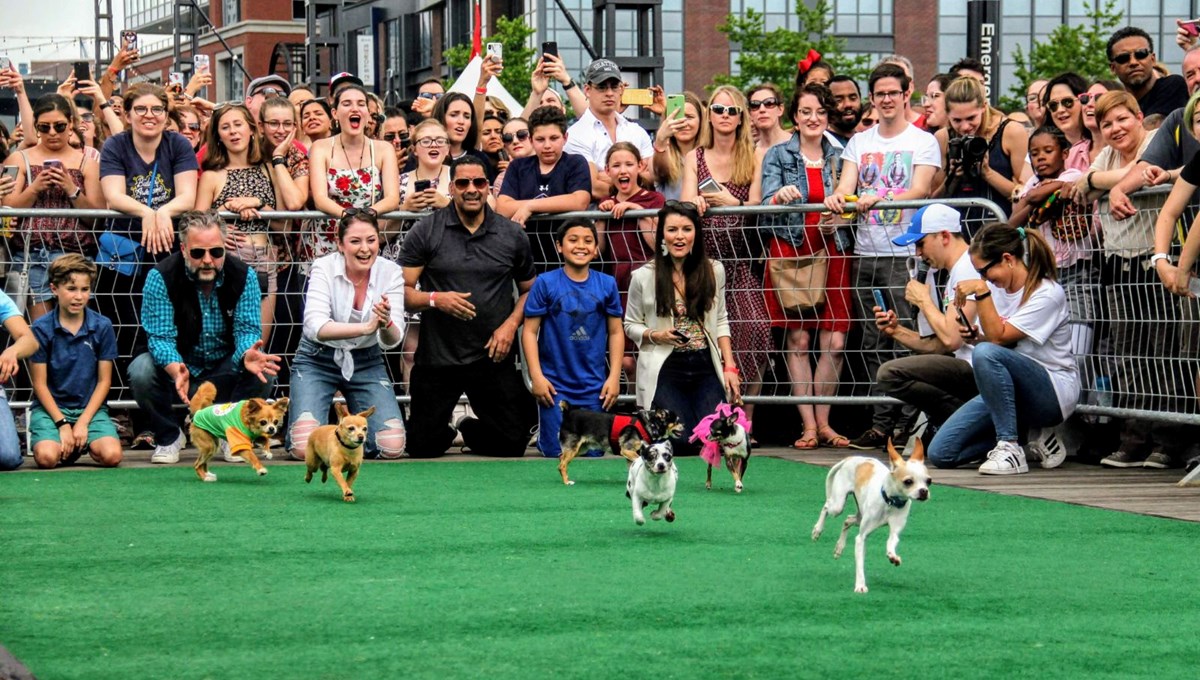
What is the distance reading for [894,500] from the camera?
19.5 ft

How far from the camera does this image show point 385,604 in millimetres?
5617

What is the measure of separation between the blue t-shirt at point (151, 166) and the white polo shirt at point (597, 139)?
9.10ft

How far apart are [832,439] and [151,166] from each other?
493 centimetres

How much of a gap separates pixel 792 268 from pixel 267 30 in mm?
88779

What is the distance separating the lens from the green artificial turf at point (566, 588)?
482 centimetres

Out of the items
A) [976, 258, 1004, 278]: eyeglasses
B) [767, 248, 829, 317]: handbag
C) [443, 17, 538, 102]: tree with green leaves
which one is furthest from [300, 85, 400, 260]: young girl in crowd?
→ [443, 17, 538, 102]: tree with green leaves

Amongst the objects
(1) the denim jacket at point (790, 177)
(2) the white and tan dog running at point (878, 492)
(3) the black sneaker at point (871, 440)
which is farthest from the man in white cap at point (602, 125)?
(2) the white and tan dog running at point (878, 492)

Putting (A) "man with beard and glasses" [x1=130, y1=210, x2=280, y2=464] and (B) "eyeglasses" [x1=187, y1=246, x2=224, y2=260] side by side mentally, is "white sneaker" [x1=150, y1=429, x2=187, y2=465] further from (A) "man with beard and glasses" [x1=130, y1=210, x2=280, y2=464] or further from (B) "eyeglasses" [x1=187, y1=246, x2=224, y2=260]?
(B) "eyeglasses" [x1=187, y1=246, x2=224, y2=260]

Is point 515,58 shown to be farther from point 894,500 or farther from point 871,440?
point 894,500

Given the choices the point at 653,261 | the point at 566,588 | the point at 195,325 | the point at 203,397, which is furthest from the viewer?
the point at 653,261

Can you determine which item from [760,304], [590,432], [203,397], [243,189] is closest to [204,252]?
[203,397]

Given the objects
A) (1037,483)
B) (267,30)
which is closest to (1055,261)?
(1037,483)

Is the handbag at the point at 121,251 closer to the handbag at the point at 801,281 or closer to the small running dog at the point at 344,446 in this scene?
the small running dog at the point at 344,446

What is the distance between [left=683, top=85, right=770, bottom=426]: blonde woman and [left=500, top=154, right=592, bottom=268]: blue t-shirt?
734 millimetres
